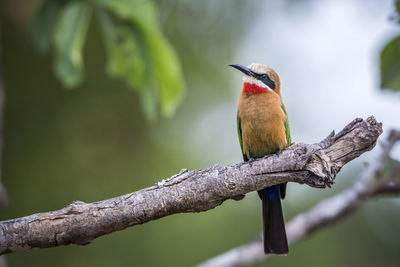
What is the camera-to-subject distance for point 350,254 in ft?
24.5

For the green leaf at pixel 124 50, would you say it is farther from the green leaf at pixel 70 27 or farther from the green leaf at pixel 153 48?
the green leaf at pixel 70 27

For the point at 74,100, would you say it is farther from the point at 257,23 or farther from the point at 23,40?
the point at 257,23

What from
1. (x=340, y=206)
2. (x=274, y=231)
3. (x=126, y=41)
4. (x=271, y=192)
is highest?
(x=126, y=41)

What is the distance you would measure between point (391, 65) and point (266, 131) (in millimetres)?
1384

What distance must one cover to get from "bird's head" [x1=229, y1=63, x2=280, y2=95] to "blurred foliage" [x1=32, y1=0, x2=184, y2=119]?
0.89 m

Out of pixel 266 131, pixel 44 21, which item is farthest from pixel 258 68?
pixel 44 21

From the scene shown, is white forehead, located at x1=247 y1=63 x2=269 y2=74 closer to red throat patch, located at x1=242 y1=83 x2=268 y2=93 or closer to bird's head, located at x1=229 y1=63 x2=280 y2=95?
bird's head, located at x1=229 y1=63 x2=280 y2=95

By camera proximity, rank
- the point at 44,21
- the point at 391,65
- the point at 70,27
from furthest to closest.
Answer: the point at 44,21 → the point at 70,27 → the point at 391,65

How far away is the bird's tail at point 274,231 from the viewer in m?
4.03

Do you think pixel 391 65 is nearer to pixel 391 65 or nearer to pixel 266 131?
pixel 391 65

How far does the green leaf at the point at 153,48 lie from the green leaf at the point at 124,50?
51 millimetres

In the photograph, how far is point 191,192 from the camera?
305 centimetres

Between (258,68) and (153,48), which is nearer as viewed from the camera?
(153,48)

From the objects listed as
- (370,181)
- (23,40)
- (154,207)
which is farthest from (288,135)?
(23,40)
